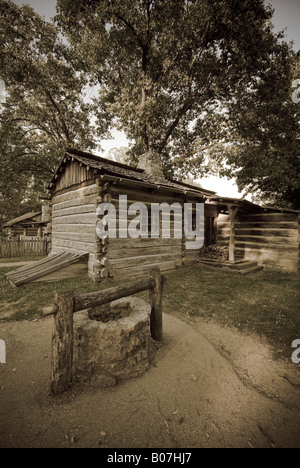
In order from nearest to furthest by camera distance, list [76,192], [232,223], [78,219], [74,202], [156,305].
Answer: [156,305] → [78,219] → [76,192] → [74,202] → [232,223]

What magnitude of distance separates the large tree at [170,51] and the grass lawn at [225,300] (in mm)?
11534

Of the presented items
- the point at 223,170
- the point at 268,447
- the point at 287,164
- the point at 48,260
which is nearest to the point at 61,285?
the point at 48,260

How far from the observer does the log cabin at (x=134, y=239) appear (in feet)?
24.8

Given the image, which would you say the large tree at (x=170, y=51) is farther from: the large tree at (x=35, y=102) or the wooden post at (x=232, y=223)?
the wooden post at (x=232, y=223)

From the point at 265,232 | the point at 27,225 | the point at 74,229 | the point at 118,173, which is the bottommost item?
the point at 265,232

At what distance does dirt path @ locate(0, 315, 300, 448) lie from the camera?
201 centimetres

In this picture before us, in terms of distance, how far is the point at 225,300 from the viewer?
230 inches

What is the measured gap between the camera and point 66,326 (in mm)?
2477

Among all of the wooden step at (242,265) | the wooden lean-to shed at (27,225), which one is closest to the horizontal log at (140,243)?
the wooden step at (242,265)

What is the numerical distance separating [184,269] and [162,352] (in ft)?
22.3

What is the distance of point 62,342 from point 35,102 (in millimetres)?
21167

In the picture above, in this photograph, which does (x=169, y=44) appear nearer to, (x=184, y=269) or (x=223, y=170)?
(x=223, y=170)

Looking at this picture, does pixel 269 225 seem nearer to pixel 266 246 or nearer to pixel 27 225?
pixel 266 246

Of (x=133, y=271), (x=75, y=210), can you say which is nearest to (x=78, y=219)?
(x=75, y=210)
